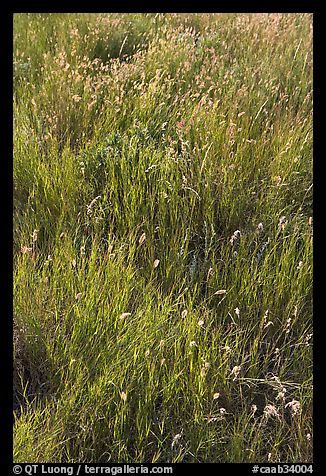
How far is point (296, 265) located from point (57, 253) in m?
1.20

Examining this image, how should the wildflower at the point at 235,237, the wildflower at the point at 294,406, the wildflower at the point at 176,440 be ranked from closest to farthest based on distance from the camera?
the wildflower at the point at 176,440 → the wildflower at the point at 294,406 → the wildflower at the point at 235,237

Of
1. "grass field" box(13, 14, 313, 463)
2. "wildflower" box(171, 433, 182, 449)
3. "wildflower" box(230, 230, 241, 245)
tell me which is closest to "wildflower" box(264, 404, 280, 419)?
"grass field" box(13, 14, 313, 463)

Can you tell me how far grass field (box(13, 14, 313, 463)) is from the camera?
209 centimetres

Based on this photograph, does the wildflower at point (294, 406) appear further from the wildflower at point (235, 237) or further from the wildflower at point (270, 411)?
the wildflower at point (235, 237)

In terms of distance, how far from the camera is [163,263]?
2.69m

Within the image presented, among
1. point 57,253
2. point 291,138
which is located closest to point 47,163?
point 57,253

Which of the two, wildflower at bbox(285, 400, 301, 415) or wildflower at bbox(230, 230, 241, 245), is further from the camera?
wildflower at bbox(230, 230, 241, 245)

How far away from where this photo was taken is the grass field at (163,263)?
2090mm

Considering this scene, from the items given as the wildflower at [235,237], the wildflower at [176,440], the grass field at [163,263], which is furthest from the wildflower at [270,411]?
Result: the wildflower at [235,237]

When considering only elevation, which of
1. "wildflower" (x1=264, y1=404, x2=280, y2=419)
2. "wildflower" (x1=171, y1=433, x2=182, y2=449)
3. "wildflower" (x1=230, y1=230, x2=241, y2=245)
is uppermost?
"wildflower" (x1=230, y1=230, x2=241, y2=245)

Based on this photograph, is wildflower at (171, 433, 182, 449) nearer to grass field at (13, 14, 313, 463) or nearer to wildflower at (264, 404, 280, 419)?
grass field at (13, 14, 313, 463)

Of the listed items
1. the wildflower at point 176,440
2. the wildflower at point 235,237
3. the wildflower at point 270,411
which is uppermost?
the wildflower at point 235,237
